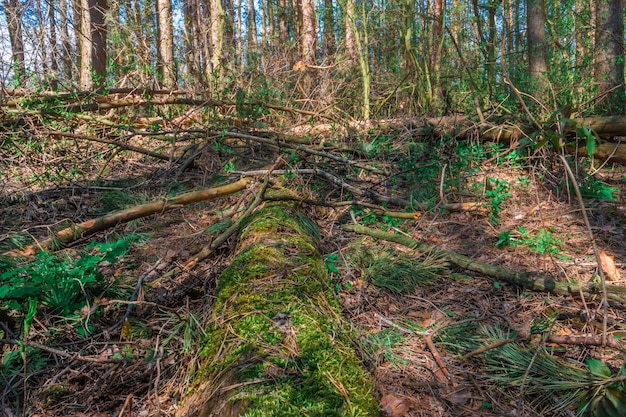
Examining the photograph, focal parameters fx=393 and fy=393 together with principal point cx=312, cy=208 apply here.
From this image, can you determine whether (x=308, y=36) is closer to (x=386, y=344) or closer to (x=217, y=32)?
(x=217, y=32)

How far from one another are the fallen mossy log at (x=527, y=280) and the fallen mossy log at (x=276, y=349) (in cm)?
114

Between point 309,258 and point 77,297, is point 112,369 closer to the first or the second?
point 77,297

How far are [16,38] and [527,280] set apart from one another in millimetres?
5603

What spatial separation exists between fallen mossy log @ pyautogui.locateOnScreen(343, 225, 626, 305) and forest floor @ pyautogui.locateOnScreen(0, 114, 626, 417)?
6 cm

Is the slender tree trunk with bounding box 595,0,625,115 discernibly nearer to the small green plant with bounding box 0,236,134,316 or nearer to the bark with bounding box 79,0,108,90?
the small green plant with bounding box 0,236,134,316

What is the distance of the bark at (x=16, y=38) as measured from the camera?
4164 millimetres

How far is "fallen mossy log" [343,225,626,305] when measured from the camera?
2.46 m

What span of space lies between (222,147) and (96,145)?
1.64 metres

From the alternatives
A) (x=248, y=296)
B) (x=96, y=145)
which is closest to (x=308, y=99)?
(x=96, y=145)

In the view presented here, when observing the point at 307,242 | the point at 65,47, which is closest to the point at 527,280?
the point at 307,242

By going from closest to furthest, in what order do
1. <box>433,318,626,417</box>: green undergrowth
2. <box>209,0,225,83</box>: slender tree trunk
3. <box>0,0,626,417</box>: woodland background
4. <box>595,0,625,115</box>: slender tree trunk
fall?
<box>433,318,626,417</box>: green undergrowth → <box>0,0,626,417</box>: woodland background → <box>209,0,225,83</box>: slender tree trunk → <box>595,0,625,115</box>: slender tree trunk

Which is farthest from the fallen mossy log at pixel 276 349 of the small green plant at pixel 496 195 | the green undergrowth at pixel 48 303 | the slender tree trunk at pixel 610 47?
the slender tree trunk at pixel 610 47

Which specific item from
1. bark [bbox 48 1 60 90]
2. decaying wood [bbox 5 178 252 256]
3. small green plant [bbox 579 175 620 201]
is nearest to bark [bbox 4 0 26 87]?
bark [bbox 48 1 60 90]

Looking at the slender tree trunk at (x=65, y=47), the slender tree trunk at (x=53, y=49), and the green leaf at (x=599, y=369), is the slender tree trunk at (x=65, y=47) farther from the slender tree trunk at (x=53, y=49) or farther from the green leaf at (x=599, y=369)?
the green leaf at (x=599, y=369)
